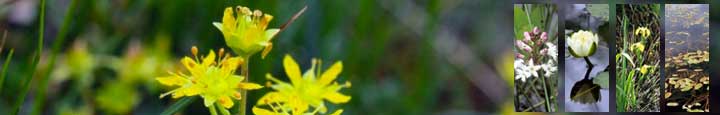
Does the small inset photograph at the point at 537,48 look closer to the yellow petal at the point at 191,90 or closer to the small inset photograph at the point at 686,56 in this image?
the small inset photograph at the point at 686,56

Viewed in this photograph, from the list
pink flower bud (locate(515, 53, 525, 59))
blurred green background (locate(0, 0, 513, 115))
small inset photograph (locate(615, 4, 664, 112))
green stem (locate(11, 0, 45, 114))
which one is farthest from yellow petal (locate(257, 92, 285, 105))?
small inset photograph (locate(615, 4, 664, 112))

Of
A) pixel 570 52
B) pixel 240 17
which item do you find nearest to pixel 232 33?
pixel 240 17

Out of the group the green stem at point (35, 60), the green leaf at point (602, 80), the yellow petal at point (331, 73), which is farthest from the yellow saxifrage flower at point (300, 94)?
the green leaf at point (602, 80)

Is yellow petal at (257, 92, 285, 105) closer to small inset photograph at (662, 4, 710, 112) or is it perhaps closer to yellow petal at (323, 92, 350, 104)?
yellow petal at (323, 92, 350, 104)

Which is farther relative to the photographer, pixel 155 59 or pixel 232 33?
pixel 155 59

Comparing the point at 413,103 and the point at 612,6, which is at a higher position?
the point at 612,6

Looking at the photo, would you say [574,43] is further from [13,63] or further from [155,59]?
[13,63]

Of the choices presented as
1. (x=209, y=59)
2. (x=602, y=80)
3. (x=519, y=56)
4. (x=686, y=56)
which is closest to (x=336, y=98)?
(x=209, y=59)
